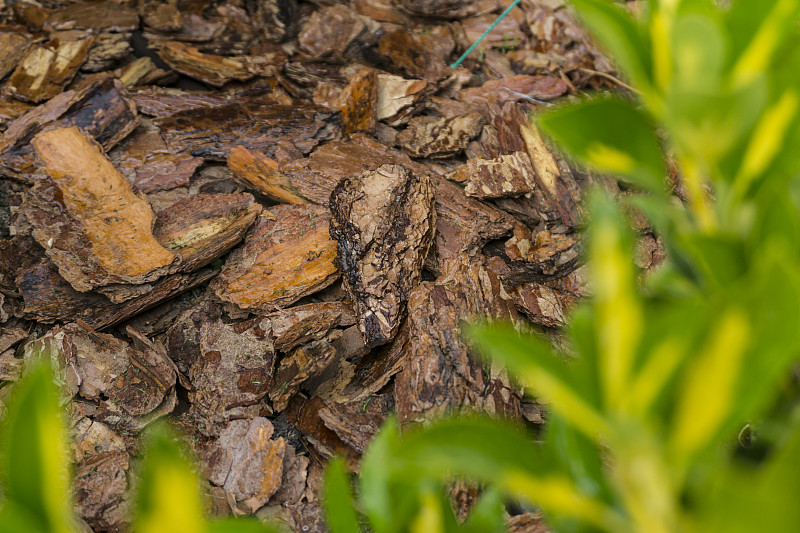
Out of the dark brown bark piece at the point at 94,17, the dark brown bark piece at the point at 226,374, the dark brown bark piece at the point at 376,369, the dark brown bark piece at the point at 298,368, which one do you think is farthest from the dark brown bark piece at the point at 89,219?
the dark brown bark piece at the point at 94,17

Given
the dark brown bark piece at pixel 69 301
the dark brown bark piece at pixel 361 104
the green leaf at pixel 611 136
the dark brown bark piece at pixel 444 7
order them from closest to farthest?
the green leaf at pixel 611 136
the dark brown bark piece at pixel 69 301
the dark brown bark piece at pixel 361 104
the dark brown bark piece at pixel 444 7

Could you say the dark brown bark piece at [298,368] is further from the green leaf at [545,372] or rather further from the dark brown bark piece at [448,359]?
the green leaf at [545,372]

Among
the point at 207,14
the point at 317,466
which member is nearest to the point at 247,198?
the point at 317,466

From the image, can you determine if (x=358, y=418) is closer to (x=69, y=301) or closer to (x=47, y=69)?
(x=69, y=301)

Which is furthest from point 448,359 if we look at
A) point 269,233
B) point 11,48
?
point 11,48

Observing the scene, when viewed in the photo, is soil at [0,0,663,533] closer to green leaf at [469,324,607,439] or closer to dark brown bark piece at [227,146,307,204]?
dark brown bark piece at [227,146,307,204]

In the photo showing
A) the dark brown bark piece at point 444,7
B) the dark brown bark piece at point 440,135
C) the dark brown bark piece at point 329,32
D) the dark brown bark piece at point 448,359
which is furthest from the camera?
the dark brown bark piece at point 444,7
